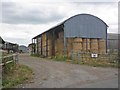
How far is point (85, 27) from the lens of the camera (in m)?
34.2

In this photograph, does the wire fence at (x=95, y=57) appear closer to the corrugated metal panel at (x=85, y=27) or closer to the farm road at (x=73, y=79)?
the farm road at (x=73, y=79)

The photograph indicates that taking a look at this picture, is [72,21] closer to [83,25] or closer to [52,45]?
[83,25]

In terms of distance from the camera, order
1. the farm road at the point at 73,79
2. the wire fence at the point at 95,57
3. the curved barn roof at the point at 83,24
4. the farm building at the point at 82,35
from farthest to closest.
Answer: the curved barn roof at the point at 83,24 → the farm building at the point at 82,35 → the wire fence at the point at 95,57 → the farm road at the point at 73,79

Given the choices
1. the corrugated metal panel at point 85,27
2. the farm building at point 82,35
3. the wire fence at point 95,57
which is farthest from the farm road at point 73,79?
the corrugated metal panel at point 85,27

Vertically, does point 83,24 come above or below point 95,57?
above

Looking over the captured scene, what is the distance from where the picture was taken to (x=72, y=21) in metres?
33.7

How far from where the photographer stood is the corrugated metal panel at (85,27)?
33625 millimetres

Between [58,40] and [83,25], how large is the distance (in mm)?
4420

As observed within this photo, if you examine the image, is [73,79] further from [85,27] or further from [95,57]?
[85,27]

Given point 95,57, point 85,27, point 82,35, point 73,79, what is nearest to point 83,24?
point 85,27

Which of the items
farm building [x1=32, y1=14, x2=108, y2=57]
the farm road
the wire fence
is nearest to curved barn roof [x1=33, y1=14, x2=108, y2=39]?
farm building [x1=32, y1=14, x2=108, y2=57]

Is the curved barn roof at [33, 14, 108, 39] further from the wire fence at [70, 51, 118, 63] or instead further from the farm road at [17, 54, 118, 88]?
the farm road at [17, 54, 118, 88]

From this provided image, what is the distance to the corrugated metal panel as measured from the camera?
110 feet

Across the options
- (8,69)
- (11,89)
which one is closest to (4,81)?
(11,89)
